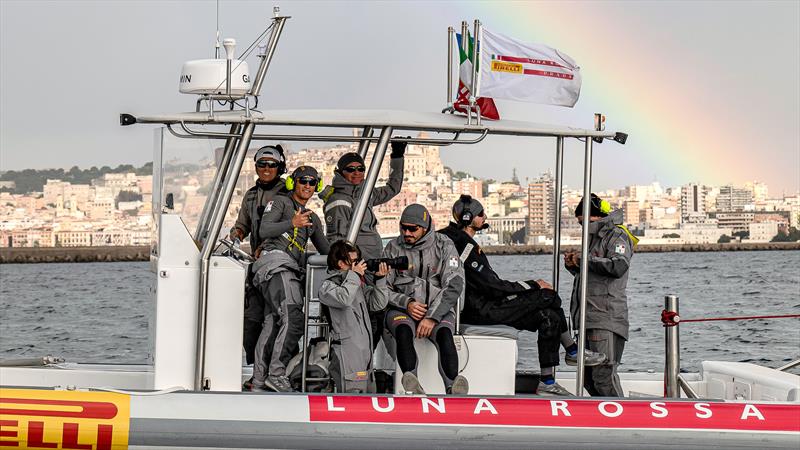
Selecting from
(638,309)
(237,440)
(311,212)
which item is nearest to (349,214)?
(311,212)

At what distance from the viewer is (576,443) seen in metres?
7.04

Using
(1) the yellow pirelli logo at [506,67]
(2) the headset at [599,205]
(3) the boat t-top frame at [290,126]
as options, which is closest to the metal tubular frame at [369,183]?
(3) the boat t-top frame at [290,126]

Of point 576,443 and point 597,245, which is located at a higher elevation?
point 597,245

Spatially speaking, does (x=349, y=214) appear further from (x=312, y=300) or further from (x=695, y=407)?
(x=695, y=407)

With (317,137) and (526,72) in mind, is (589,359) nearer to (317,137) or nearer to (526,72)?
(526,72)

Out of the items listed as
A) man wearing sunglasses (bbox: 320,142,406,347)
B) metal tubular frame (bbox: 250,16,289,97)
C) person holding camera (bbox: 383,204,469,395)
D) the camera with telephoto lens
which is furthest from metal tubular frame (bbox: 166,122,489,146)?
the camera with telephoto lens

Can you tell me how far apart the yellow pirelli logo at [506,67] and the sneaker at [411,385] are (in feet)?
6.23

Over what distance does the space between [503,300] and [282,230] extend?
1446 mm

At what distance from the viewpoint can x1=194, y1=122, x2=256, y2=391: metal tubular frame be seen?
7355mm

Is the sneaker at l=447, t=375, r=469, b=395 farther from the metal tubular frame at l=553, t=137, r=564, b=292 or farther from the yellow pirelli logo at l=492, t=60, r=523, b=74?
the yellow pirelli logo at l=492, t=60, r=523, b=74

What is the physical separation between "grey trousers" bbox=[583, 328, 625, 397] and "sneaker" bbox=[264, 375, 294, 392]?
2035mm

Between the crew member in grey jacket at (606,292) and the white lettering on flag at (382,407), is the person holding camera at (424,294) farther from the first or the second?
the crew member in grey jacket at (606,292)

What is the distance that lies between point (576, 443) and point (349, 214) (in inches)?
80.7

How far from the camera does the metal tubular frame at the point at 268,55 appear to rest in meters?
7.56
